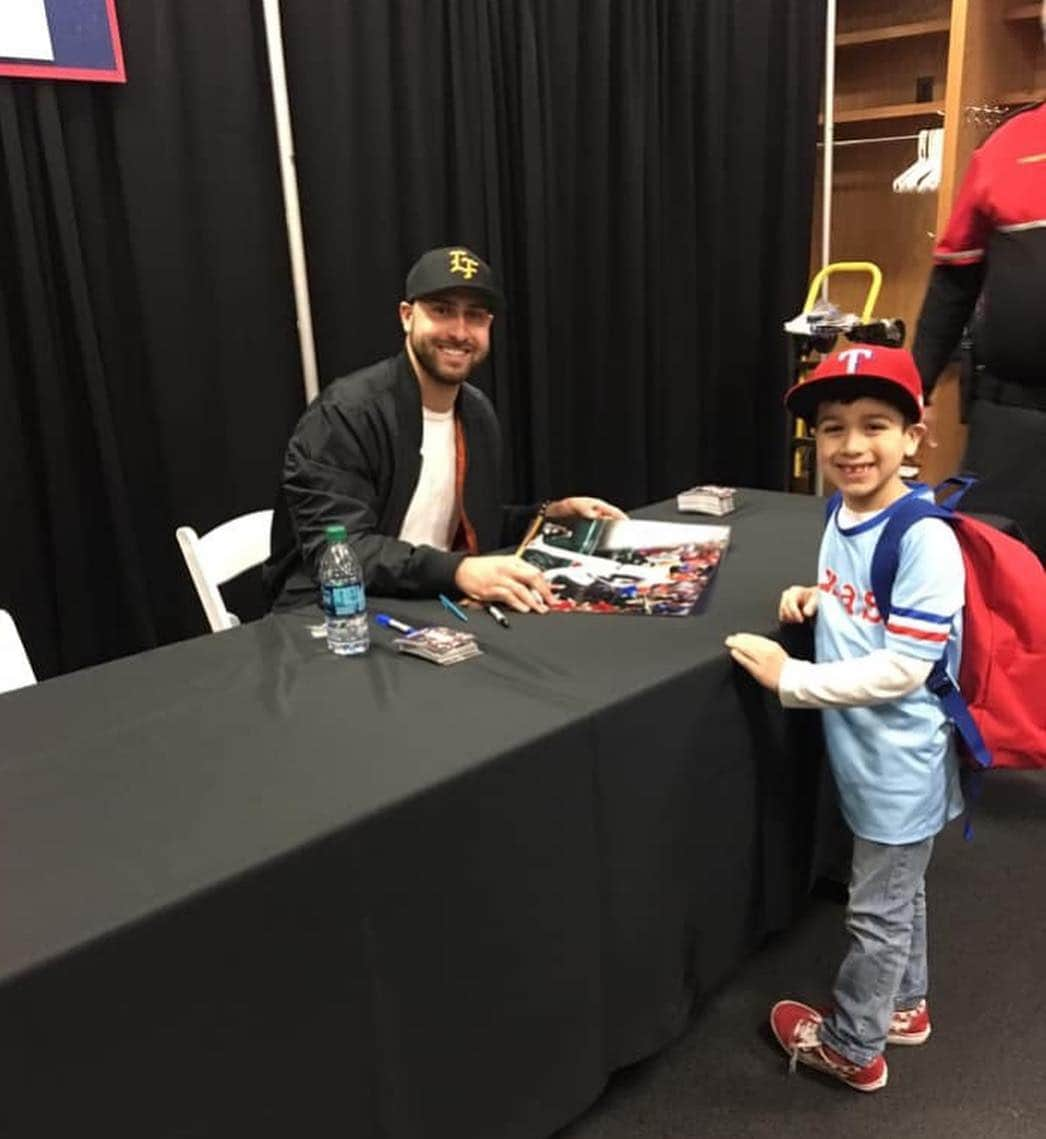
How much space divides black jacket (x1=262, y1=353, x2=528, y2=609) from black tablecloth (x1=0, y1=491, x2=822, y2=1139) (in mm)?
154

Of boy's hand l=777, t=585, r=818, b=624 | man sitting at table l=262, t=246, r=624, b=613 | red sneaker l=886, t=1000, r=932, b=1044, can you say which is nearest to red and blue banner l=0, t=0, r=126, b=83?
man sitting at table l=262, t=246, r=624, b=613

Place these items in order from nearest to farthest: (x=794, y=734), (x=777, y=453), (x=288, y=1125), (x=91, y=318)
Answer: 1. (x=288, y=1125)
2. (x=794, y=734)
3. (x=91, y=318)
4. (x=777, y=453)

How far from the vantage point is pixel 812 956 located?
1.85m

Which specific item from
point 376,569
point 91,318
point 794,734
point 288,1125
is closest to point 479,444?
point 376,569

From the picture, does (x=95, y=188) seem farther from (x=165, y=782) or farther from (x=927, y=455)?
(x=927, y=455)

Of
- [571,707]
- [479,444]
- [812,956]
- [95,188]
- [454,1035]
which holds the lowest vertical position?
[812,956]

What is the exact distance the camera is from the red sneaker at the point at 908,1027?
5.34 feet

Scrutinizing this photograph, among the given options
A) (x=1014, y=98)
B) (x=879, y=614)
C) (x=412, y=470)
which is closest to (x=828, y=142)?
(x=1014, y=98)

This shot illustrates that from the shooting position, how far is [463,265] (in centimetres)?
182

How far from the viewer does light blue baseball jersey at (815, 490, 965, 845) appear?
1269mm

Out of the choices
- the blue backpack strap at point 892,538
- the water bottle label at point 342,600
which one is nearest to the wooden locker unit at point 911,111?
the blue backpack strap at point 892,538

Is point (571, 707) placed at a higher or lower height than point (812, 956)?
higher

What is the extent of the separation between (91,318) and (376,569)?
3.70 feet

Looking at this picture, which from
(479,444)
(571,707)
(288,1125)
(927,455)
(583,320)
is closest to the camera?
(288,1125)
